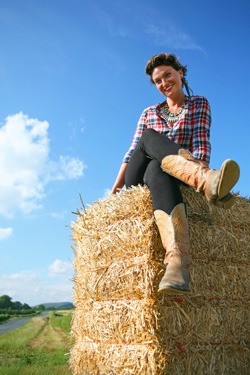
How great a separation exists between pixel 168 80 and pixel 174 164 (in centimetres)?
113

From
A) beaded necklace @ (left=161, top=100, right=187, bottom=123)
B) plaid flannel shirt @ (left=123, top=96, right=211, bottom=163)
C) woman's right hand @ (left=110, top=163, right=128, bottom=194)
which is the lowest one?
woman's right hand @ (left=110, top=163, right=128, bottom=194)

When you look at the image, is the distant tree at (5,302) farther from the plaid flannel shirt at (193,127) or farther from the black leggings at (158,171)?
the black leggings at (158,171)

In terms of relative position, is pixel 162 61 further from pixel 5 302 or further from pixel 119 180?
pixel 5 302

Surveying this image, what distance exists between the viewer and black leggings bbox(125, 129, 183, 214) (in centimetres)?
266

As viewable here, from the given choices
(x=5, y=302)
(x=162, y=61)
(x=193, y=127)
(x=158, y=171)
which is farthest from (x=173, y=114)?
(x=5, y=302)

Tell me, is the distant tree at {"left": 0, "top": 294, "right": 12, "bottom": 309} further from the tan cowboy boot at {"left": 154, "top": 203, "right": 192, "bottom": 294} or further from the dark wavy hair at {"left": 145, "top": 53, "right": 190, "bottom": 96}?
the tan cowboy boot at {"left": 154, "top": 203, "right": 192, "bottom": 294}

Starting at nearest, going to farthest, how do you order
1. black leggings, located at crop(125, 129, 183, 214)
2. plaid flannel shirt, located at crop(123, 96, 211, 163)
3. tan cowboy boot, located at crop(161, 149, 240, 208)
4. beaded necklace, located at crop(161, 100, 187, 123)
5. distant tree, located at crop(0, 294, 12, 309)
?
tan cowboy boot, located at crop(161, 149, 240, 208)
black leggings, located at crop(125, 129, 183, 214)
plaid flannel shirt, located at crop(123, 96, 211, 163)
beaded necklace, located at crop(161, 100, 187, 123)
distant tree, located at crop(0, 294, 12, 309)

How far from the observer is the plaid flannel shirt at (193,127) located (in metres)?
3.25

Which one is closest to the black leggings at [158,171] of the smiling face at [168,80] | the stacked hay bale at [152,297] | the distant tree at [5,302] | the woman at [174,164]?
the woman at [174,164]

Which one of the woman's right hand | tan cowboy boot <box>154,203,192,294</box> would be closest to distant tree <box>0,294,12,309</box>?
the woman's right hand

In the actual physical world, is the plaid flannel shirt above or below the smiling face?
below

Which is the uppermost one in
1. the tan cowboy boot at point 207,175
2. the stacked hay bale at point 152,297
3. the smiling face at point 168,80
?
the smiling face at point 168,80

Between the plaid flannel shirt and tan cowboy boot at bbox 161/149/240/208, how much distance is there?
2.11 ft

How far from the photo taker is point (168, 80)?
344 centimetres
